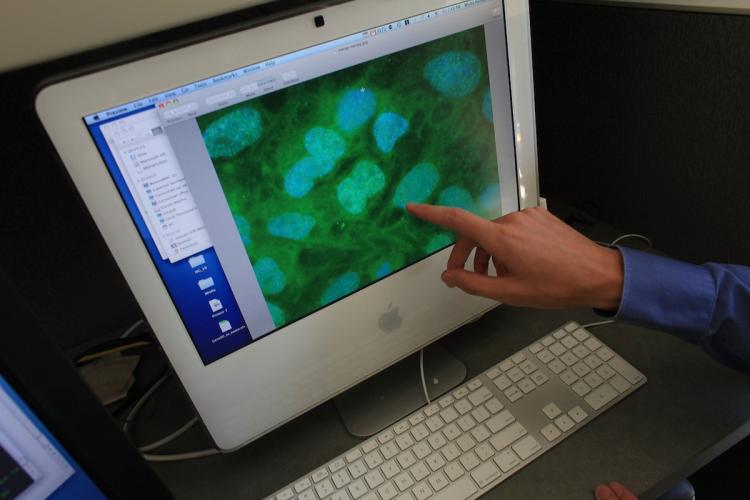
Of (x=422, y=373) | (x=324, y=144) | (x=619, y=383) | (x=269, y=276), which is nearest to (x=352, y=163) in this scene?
(x=324, y=144)

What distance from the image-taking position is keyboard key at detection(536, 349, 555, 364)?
2.04ft

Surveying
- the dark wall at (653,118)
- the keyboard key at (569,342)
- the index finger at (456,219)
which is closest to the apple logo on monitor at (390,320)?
the index finger at (456,219)

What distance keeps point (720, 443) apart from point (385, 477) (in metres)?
0.35

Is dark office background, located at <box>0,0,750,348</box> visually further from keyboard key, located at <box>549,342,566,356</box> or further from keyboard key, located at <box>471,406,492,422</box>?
keyboard key, located at <box>471,406,492,422</box>

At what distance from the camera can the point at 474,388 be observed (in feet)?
1.96

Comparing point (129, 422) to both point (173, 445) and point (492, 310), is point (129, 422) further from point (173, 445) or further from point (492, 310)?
point (492, 310)

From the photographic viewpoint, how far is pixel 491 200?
24.1 inches

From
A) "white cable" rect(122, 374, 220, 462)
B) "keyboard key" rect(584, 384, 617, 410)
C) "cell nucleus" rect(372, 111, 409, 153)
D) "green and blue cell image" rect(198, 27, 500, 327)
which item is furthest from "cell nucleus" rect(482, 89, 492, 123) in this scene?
"white cable" rect(122, 374, 220, 462)

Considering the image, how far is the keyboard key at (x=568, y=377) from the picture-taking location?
593mm

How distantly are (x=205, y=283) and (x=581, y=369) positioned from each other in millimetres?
436

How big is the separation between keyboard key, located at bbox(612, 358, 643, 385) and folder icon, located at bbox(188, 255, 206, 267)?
1.56 feet

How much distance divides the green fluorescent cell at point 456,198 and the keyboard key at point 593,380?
24 centimetres

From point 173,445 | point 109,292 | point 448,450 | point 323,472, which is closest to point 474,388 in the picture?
point 448,450

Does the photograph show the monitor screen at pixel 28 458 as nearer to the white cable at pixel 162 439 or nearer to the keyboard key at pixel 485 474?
the white cable at pixel 162 439
